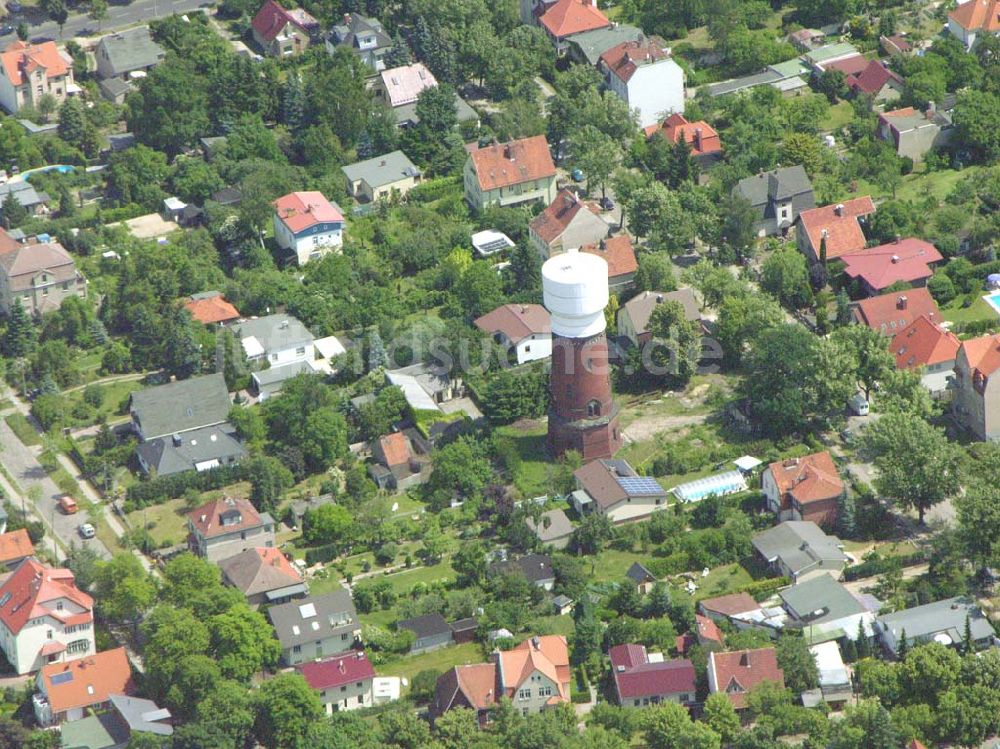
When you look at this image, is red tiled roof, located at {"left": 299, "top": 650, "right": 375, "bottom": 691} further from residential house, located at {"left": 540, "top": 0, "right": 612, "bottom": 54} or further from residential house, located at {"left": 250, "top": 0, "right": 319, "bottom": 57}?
residential house, located at {"left": 250, "top": 0, "right": 319, "bottom": 57}

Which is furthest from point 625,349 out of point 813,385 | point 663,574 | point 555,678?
point 555,678

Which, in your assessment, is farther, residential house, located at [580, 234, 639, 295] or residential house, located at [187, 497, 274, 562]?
residential house, located at [580, 234, 639, 295]

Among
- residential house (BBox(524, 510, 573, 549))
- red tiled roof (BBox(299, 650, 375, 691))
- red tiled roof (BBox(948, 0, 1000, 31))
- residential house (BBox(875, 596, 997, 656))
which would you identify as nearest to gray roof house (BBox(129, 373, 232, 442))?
residential house (BBox(524, 510, 573, 549))

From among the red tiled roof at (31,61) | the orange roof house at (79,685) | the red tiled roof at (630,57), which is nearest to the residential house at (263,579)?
the orange roof house at (79,685)

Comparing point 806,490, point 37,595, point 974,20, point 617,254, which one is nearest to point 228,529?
point 37,595

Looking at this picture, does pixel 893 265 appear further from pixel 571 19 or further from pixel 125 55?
pixel 125 55

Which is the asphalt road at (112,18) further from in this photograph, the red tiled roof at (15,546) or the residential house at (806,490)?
the residential house at (806,490)
